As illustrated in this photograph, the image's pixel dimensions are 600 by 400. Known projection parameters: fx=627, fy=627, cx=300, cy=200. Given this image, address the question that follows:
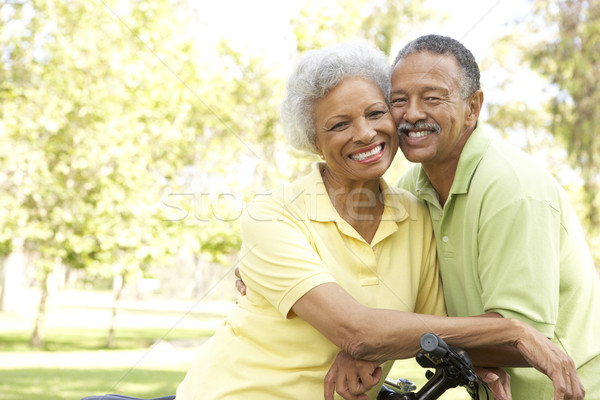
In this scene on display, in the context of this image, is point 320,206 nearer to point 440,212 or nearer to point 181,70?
point 440,212

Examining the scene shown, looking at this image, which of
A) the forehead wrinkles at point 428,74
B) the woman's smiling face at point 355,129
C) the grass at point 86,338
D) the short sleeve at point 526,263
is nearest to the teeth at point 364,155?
the woman's smiling face at point 355,129

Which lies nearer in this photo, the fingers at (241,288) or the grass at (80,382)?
the fingers at (241,288)

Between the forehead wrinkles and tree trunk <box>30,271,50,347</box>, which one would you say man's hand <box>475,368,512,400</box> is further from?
tree trunk <box>30,271,50,347</box>

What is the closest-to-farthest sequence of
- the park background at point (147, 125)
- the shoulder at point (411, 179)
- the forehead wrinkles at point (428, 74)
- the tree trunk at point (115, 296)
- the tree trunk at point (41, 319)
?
the forehead wrinkles at point (428, 74) → the shoulder at point (411, 179) → the park background at point (147, 125) → the tree trunk at point (41, 319) → the tree trunk at point (115, 296)

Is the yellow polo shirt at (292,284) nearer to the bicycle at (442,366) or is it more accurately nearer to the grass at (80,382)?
the bicycle at (442,366)

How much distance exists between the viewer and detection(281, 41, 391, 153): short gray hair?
2.06 meters

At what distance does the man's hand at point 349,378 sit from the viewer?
181 cm

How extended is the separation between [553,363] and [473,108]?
0.98 m

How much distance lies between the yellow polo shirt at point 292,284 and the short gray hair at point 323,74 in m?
0.25

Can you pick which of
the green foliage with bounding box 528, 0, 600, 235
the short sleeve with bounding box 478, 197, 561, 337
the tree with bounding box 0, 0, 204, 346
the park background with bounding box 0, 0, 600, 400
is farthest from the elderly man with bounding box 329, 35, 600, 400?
the green foliage with bounding box 528, 0, 600, 235

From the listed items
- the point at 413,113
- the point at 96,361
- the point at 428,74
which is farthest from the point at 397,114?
the point at 96,361

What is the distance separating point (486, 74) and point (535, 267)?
63.0ft

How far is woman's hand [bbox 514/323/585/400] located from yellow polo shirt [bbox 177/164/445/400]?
1.41ft

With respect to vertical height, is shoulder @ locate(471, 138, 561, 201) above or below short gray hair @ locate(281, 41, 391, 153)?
below
